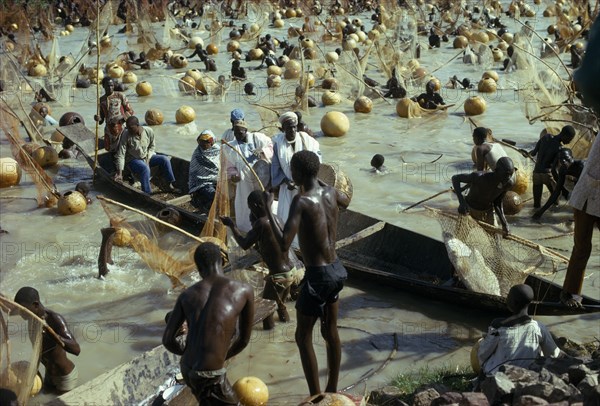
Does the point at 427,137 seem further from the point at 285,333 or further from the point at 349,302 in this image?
the point at 285,333

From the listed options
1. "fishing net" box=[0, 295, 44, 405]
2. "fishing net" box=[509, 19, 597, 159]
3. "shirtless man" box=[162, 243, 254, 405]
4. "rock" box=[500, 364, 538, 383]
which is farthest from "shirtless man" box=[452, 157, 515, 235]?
"fishing net" box=[0, 295, 44, 405]

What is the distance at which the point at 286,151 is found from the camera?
321 inches

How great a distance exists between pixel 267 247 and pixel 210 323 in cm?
213

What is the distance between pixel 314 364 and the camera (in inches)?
222

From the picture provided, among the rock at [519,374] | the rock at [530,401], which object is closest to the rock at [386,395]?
the rock at [519,374]

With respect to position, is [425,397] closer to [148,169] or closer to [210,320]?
[210,320]

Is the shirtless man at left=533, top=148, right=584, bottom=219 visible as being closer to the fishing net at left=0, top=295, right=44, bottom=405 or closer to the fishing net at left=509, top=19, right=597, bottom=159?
the fishing net at left=509, top=19, right=597, bottom=159

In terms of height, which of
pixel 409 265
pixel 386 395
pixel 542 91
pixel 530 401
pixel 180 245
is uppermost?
pixel 542 91

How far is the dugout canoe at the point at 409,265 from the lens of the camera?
23.0 feet

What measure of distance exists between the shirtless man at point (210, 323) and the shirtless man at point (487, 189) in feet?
11.0

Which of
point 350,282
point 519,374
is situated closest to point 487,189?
point 350,282

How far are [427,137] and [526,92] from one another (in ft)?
9.34

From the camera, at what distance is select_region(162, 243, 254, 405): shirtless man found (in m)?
4.64

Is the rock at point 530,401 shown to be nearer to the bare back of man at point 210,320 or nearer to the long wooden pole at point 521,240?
the bare back of man at point 210,320
